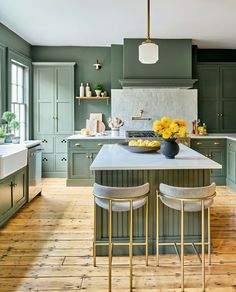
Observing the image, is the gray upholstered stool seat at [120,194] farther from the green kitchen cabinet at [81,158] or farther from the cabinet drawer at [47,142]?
the cabinet drawer at [47,142]

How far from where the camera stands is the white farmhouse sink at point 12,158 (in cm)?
A: 336

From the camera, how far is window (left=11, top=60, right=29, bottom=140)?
571 cm

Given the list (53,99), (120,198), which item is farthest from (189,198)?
(53,99)

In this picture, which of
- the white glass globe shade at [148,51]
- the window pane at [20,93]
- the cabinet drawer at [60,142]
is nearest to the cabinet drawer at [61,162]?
the cabinet drawer at [60,142]

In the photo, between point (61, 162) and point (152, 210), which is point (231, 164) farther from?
point (61, 162)

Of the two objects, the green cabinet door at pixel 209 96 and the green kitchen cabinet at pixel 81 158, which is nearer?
the green kitchen cabinet at pixel 81 158

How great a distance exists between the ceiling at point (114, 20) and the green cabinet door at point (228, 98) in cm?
53

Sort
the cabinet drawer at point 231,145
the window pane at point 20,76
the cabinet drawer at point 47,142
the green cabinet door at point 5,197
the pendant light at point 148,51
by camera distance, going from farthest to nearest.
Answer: the cabinet drawer at point 47,142 < the window pane at point 20,76 < the cabinet drawer at point 231,145 < the green cabinet door at point 5,197 < the pendant light at point 148,51

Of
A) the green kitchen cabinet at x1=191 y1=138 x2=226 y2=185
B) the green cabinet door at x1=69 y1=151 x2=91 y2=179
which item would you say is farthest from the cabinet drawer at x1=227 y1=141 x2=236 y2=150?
the green cabinet door at x1=69 y1=151 x2=91 y2=179

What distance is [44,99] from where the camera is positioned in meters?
6.44

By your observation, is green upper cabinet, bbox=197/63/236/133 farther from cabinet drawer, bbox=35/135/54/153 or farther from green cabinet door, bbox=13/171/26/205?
green cabinet door, bbox=13/171/26/205

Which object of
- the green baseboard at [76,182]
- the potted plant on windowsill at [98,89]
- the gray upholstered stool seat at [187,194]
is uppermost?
the potted plant on windowsill at [98,89]

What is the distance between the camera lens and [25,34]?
5586mm

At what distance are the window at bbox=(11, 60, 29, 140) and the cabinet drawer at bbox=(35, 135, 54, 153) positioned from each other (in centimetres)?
37
